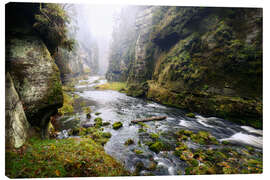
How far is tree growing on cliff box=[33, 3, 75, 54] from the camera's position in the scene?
4.72m

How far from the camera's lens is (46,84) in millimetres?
4730

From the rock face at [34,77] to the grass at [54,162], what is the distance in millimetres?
1222

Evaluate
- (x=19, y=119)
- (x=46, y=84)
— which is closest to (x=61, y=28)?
(x=46, y=84)

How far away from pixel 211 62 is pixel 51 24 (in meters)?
11.5

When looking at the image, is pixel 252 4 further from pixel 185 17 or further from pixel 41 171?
pixel 41 171

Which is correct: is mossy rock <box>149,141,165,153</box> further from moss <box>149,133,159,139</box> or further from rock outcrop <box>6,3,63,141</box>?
rock outcrop <box>6,3,63,141</box>

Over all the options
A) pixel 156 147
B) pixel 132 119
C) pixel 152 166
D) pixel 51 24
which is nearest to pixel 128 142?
pixel 156 147

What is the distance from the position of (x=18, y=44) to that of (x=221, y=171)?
30.6 feet

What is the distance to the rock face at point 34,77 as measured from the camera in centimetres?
409

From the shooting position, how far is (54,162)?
339 centimetres

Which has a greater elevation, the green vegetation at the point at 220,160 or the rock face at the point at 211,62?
the rock face at the point at 211,62

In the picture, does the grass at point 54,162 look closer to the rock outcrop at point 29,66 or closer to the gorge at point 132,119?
the gorge at point 132,119

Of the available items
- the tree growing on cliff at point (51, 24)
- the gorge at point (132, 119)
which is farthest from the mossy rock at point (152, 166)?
the tree growing on cliff at point (51, 24)

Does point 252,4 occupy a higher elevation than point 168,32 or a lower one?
lower
